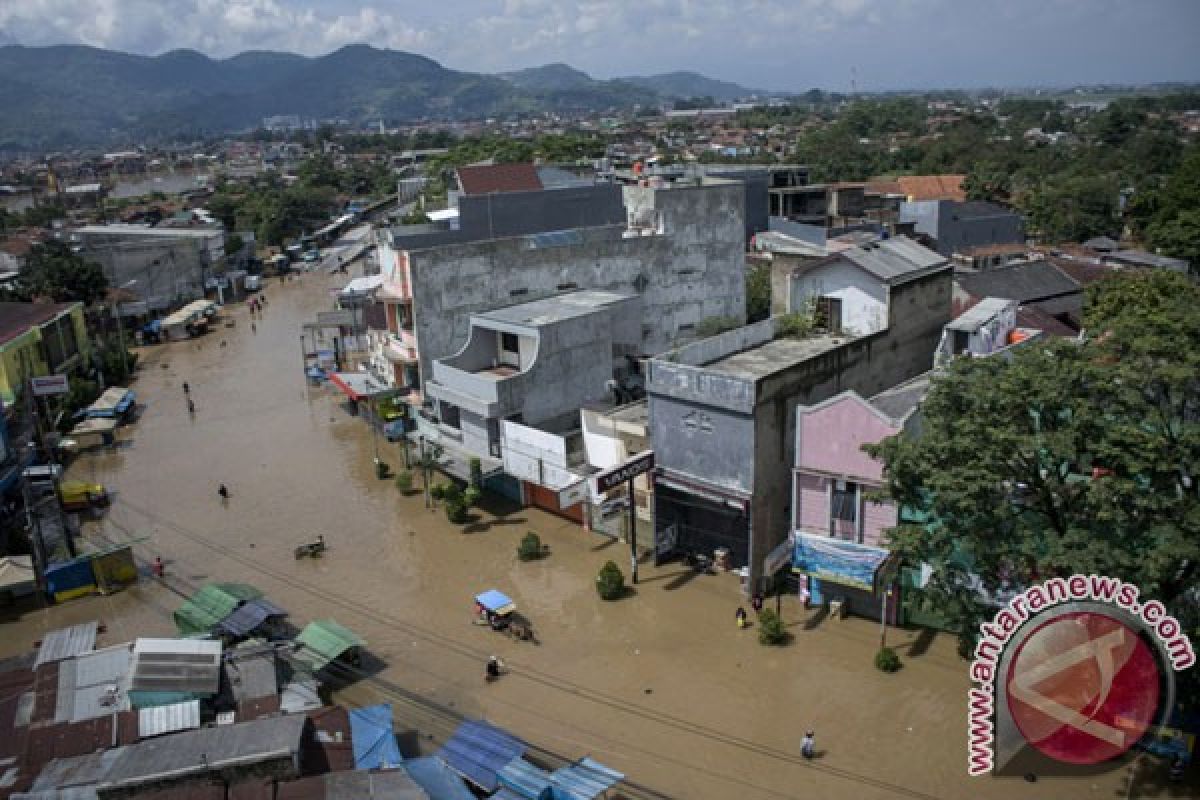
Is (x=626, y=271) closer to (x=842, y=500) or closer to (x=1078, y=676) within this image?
(x=842, y=500)

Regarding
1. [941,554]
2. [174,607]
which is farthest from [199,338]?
[941,554]

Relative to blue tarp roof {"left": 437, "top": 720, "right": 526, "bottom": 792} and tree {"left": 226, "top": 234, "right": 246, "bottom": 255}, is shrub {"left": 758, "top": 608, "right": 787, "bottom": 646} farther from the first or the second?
tree {"left": 226, "top": 234, "right": 246, "bottom": 255}

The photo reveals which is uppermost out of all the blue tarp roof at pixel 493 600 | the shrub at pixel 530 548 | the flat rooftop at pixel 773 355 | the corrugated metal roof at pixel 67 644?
the flat rooftop at pixel 773 355

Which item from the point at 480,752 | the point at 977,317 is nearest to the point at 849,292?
the point at 977,317

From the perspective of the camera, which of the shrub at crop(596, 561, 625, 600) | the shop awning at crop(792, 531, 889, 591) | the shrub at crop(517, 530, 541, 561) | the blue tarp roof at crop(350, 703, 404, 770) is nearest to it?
the blue tarp roof at crop(350, 703, 404, 770)

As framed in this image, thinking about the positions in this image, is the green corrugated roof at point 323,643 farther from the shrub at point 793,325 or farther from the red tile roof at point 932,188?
the red tile roof at point 932,188

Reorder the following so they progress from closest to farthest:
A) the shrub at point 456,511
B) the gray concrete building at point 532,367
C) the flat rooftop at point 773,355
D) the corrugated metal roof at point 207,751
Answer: the corrugated metal roof at point 207,751 < the flat rooftop at point 773,355 < the shrub at point 456,511 < the gray concrete building at point 532,367

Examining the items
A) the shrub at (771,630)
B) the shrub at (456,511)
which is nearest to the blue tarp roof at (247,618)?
the shrub at (456,511)

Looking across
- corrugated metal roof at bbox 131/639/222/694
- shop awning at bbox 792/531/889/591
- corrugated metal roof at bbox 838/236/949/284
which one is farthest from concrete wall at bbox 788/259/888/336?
corrugated metal roof at bbox 131/639/222/694
